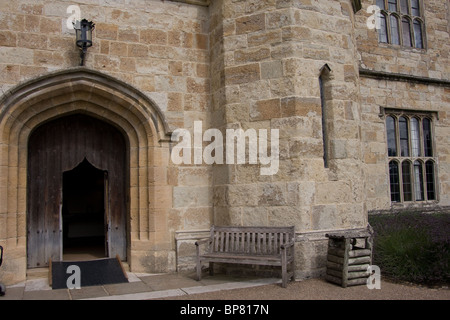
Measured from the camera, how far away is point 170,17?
21.0ft

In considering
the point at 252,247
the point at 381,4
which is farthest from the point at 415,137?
the point at 252,247

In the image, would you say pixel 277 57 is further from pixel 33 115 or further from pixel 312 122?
pixel 33 115

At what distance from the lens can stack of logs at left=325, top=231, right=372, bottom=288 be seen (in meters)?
5.04

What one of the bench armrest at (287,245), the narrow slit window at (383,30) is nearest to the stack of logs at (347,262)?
the bench armrest at (287,245)

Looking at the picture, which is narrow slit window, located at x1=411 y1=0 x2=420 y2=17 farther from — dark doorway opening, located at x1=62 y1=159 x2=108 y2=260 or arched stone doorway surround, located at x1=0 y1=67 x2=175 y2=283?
dark doorway opening, located at x1=62 y1=159 x2=108 y2=260

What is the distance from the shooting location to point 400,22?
9180 millimetres

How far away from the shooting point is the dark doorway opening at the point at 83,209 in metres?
9.28

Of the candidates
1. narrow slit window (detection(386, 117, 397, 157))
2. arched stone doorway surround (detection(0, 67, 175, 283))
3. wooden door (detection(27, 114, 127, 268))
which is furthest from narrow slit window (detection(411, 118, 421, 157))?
wooden door (detection(27, 114, 127, 268))

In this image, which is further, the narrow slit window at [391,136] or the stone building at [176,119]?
the narrow slit window at [391,136]

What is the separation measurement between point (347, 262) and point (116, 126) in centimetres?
394

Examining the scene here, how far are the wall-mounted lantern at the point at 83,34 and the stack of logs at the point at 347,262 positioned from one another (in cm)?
424

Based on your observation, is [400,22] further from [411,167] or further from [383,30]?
[411,167]

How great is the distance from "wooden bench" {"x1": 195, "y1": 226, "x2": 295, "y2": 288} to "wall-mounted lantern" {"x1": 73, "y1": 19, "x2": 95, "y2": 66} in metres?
3.16

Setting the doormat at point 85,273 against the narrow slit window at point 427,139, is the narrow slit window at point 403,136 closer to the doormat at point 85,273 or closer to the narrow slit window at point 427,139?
the narrow slit window at point 427,139
